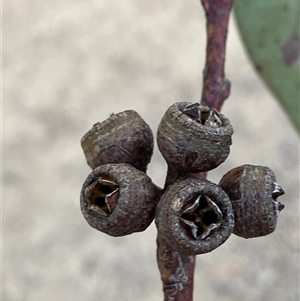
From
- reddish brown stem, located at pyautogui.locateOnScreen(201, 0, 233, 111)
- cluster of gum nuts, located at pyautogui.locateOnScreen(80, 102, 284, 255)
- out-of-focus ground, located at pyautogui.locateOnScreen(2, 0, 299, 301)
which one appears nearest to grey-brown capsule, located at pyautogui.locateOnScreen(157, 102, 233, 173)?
cluster of gum nuts, located at pyautogui.locateOnScreen(80, 102, 284, 255)

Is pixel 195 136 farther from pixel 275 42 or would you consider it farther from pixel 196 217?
pixel 275 42

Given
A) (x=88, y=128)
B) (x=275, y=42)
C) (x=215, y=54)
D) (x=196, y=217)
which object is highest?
(x=88, y=128)

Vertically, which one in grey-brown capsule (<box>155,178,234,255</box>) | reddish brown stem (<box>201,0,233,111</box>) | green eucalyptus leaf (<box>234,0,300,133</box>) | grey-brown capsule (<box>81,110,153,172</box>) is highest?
green eucalyptus leaf (<box>234,0,300,133</box>)

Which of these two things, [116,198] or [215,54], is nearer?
[116,198]

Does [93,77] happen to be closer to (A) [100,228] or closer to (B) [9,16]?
(B) [9,16]

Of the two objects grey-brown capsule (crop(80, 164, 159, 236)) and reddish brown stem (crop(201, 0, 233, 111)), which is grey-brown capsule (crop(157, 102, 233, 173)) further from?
reddish brown stem (crop(201, 0, 233, 111))

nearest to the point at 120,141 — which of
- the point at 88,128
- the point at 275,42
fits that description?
the point at 275,42

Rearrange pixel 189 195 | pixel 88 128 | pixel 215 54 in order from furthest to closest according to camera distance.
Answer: pixel 88 128 < pixel 215 54 < pixel 189 195
